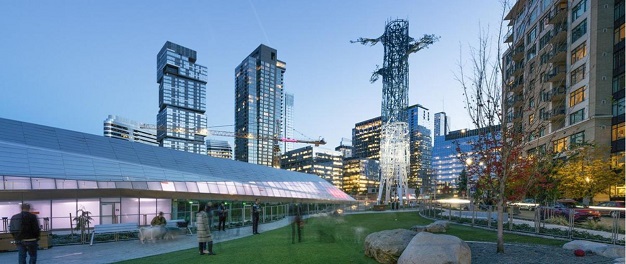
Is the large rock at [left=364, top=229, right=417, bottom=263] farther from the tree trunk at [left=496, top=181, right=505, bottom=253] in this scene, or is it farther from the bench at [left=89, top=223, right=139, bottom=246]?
the bench at [left=89, top=223, right=139, bottom=246]

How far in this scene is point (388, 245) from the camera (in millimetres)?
9734

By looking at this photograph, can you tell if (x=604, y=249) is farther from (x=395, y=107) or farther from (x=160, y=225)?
(x=395, y=107)

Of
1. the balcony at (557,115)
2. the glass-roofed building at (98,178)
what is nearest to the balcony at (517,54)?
the balcony at (557,115)

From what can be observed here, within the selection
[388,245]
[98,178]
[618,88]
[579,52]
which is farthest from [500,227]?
[579,52]

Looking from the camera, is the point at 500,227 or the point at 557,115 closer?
the point at 500,227

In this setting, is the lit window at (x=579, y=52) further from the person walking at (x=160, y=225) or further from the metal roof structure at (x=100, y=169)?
the person walking at (x=160, y=225)

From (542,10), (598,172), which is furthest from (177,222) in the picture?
(542,10)

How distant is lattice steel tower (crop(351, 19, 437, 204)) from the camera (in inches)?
2060

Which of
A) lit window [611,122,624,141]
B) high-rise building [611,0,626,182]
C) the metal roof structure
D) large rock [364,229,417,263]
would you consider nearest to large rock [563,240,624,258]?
large rock [364,229,417,263]

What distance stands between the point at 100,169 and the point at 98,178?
3.64 ft

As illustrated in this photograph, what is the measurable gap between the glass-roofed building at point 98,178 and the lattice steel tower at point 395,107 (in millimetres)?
23782

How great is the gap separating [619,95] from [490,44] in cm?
4207

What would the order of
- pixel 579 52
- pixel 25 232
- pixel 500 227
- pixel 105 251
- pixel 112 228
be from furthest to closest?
pixel 579 52, pixel 112 228, pixel 105 251, pixel 500 227, pixel 25 232

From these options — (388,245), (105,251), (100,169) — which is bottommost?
(105,251)
